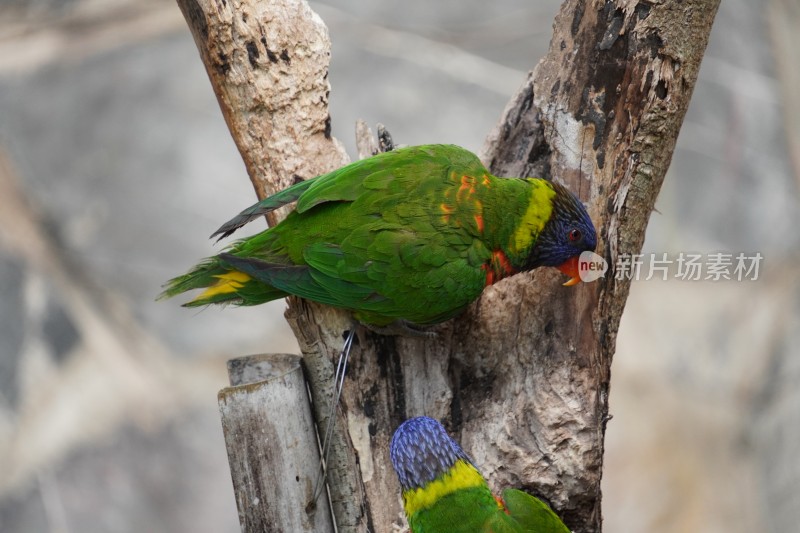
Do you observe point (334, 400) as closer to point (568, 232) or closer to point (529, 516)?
point (529, 516)

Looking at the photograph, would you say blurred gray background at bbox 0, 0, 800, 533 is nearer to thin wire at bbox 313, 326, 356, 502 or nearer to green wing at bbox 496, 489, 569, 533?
thin wire at bbox 313, 326, 356, 502

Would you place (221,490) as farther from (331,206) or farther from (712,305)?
(712,305)

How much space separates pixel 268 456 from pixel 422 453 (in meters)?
0.35

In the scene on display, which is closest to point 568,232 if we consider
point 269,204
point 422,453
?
point 422,453

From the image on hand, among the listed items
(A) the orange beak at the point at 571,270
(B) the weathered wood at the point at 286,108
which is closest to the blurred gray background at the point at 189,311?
(B) the weathered wood at the point at 286,108

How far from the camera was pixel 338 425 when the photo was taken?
66.6 inches

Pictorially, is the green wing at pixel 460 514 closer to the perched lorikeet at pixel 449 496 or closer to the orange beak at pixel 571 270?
the perched lorikeet at pixel 449 496

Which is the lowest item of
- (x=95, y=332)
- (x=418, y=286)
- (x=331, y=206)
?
(x=418, y=286)

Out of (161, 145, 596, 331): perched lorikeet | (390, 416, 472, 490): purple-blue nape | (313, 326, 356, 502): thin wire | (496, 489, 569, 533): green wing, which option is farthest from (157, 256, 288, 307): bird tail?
(496, 489, 569, 533): green wing

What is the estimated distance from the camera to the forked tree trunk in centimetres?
159

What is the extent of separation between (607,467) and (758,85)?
6.46 ft

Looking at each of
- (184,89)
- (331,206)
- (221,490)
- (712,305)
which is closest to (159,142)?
(184,89)

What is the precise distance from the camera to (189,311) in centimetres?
335

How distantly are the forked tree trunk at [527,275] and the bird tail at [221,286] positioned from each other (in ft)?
0.27
